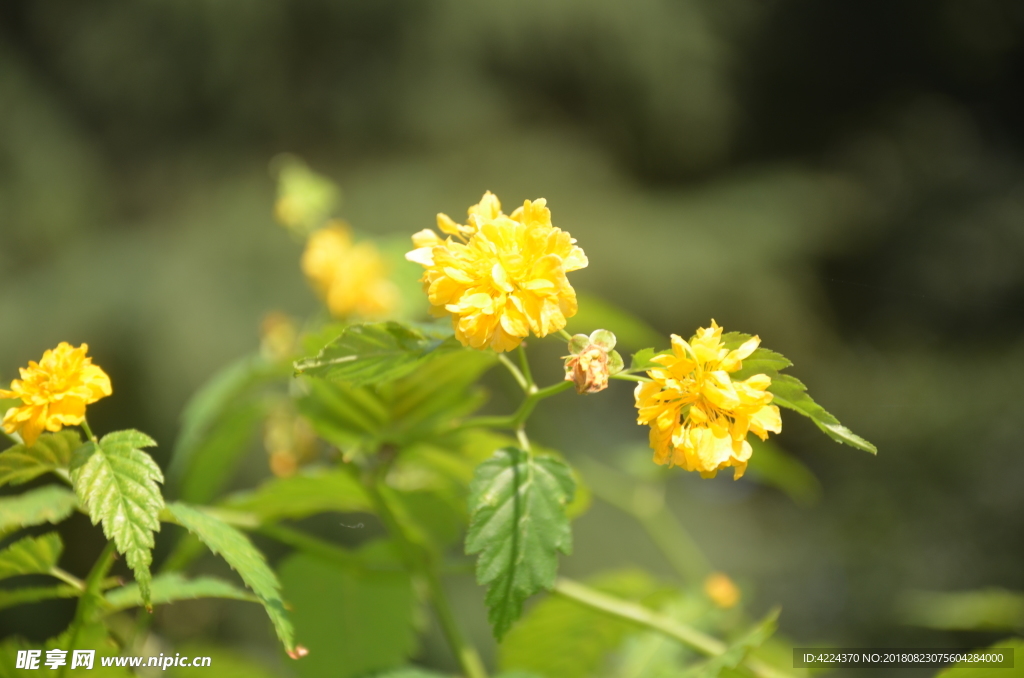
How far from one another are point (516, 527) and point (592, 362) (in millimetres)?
73

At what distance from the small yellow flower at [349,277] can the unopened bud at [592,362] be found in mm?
360

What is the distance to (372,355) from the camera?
0.33 metres

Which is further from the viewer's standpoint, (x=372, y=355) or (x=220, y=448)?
(x=220, y=448)

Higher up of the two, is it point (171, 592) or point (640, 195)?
point (640, 195)

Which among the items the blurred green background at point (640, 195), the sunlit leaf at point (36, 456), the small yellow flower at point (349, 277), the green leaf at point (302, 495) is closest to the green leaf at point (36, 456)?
the sunlit leaf at point (36, 456)

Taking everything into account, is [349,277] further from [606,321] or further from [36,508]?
[36,508]

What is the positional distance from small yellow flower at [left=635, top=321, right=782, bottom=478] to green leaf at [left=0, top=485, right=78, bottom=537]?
0.27m

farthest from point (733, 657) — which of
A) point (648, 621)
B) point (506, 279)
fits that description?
point (506, 279)

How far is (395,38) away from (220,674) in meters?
1.58

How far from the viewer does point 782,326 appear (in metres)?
1.77

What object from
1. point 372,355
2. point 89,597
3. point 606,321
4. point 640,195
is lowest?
point 89,597

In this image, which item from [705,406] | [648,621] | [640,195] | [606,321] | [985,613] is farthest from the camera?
[640,195]

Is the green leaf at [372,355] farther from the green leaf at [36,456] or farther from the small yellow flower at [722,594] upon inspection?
the small yellow flower at [722,594]

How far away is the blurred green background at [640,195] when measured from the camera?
5.25ft
